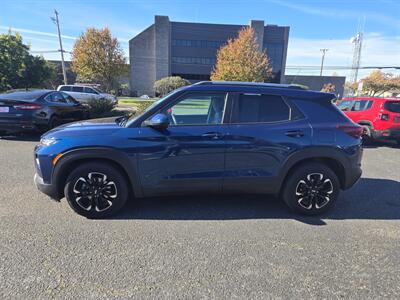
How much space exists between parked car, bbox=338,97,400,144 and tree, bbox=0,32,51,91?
62.3 ft

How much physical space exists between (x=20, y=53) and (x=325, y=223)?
20610 mm

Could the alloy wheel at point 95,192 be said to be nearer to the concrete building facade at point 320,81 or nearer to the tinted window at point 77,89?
the tinted window at point 77,89

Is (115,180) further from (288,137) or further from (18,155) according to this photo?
(18,155)

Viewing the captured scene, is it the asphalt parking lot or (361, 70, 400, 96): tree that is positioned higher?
(361, 70, 400, 96): tree

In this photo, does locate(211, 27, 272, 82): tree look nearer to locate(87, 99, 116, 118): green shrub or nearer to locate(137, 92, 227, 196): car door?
locate(87, 99, 116, 118): green shrub

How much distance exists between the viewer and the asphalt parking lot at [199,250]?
254 centimetres

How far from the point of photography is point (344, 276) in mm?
2748

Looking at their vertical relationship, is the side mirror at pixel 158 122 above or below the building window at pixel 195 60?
below

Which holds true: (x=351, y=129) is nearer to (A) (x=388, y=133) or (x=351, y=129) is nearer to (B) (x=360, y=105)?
(A) (x=388, y=133)

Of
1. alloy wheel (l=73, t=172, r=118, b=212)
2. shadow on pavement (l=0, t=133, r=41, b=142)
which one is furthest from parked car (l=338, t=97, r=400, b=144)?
shadow on pavement (l=0, t=133, r=41, b=142)

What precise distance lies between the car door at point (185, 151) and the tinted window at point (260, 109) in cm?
24

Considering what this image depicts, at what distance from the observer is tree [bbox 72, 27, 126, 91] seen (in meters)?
32.0

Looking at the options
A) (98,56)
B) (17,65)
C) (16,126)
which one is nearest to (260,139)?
(16,126)

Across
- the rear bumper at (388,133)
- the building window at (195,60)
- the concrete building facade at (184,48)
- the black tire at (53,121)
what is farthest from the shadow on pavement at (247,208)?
the building window at (195,60)
